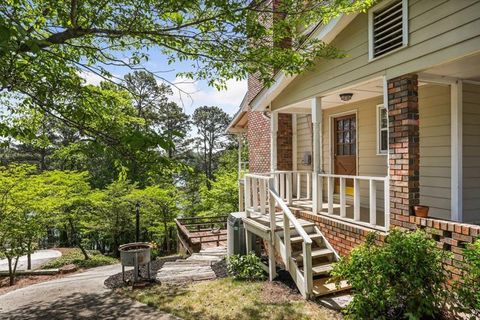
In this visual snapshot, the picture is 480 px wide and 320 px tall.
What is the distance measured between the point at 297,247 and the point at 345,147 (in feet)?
11.1

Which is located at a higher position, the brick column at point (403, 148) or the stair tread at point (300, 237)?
the brick column at point (403, 148)

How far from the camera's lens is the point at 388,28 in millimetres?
4930

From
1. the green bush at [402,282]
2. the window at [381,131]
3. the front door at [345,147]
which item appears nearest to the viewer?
the green bush at [402,282]

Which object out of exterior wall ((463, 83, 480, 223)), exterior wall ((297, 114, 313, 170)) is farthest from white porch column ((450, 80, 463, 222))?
exterior wall ((297, 114, 313, 170))

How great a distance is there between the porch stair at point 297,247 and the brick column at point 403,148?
139 centimetres

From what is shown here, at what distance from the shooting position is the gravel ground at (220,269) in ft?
23.2

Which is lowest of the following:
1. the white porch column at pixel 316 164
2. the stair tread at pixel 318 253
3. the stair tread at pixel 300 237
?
the stair tread at pixel 318 253

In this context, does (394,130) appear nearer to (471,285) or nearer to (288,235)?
(471,285)

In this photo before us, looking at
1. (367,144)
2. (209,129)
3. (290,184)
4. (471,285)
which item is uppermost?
(209,129)

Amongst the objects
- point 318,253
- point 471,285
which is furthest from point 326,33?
point 471,285

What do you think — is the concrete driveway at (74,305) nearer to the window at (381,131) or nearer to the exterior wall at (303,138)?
the window at (381,131)

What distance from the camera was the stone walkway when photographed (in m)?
7.00

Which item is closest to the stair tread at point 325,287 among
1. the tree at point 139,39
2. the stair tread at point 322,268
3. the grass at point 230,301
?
the stair tread at point 322,268

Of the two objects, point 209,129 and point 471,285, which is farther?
point 209,129
